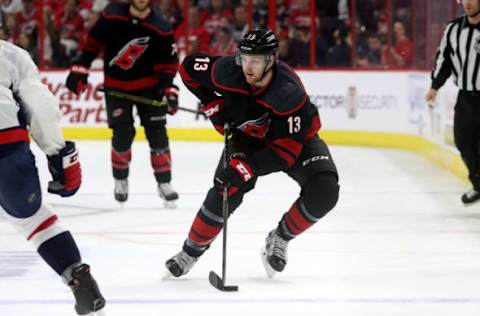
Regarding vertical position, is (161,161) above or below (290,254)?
below

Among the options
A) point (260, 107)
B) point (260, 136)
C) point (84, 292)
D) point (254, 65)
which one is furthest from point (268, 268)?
point (84, 292)

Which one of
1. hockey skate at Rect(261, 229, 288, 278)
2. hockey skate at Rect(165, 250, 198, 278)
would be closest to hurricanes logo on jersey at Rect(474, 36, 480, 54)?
hockey skate at Rect(261, 229, 288, 278)

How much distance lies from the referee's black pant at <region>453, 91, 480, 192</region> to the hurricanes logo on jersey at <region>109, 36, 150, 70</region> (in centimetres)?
184

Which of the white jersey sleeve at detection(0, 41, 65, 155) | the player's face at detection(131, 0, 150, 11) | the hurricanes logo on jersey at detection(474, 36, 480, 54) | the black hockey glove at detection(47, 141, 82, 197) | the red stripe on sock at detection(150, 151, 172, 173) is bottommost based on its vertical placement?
the red stripe on sock at detection(150, 151, 172, 173)

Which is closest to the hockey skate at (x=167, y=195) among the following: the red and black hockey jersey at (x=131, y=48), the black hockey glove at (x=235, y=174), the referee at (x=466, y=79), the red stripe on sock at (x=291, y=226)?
the red and black hockey jersey at (x=131, y=48)

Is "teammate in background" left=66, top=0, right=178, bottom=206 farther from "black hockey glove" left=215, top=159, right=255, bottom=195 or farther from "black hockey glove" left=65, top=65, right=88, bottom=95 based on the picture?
"black hockey glove" left=215, top=159, right=255, bottom=195

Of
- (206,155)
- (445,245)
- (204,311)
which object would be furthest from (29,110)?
(206,155)

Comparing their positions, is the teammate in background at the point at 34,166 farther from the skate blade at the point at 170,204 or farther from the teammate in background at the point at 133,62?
the skate blade at the point at 170,204

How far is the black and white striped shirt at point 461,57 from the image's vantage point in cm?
643

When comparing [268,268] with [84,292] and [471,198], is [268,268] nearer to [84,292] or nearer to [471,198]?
[84,292]

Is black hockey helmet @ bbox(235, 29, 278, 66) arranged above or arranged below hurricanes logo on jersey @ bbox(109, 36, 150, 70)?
above

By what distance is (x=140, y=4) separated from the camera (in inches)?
259

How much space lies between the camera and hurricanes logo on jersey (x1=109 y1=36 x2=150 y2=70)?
21.8 ft

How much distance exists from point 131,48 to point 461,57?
1.89 metres
